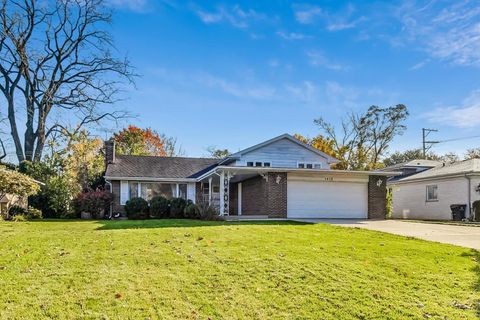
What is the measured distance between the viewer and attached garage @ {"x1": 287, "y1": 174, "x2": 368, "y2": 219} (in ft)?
67.3

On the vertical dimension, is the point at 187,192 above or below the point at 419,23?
below

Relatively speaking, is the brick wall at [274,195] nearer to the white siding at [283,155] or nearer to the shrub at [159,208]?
the white siding at [283,155]

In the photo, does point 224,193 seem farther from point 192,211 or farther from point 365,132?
point 365,132

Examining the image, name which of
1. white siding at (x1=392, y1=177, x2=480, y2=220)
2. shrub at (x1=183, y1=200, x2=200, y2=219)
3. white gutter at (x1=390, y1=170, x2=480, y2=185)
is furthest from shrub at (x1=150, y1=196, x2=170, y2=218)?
white siding at (x1=392, y1=177, x2=480, y2=220)

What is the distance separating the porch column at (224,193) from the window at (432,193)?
1456 centimetres

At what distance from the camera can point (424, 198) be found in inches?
1073

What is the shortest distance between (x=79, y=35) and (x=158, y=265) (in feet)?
98.2

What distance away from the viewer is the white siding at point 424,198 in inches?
927

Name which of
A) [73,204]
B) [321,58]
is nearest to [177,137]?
[73,204]

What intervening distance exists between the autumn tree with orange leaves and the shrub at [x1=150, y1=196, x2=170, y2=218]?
70.5ft

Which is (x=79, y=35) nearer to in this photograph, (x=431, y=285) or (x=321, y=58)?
(x=321, y=58)

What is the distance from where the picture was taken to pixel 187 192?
25.3m

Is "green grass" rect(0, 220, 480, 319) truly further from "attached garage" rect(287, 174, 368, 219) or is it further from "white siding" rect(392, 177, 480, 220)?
"white siding" rect(392, 177, 480, 220)

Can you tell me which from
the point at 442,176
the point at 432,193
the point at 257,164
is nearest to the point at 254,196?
the point at 257,164
